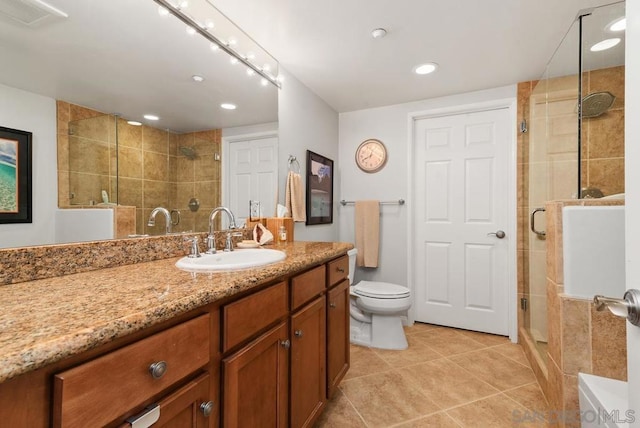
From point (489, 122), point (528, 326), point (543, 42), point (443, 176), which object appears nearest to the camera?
point (543, 42)

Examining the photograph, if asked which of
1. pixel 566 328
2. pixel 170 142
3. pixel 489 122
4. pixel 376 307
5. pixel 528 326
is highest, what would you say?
pixel 489 122

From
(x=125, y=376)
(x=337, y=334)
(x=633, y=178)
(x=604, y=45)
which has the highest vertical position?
(x=604, y=45)

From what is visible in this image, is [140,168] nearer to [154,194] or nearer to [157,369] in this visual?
[154,194]

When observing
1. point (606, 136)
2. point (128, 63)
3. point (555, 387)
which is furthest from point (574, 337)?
point (128, 63)

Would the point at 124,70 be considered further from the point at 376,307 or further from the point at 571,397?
the point at 571,397

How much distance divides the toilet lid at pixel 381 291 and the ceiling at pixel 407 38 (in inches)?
67.8

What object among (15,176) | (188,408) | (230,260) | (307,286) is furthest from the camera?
(230,260)

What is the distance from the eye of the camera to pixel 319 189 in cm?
273

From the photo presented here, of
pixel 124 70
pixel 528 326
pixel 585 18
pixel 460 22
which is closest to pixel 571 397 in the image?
pixel 528 326

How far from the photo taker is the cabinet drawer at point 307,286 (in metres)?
1.21

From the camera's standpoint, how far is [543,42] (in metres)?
1.88

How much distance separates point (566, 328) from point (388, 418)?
0.98m

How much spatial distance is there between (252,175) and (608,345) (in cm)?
196

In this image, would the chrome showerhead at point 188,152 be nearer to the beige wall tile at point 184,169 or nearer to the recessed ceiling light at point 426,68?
the beige wall tile at point 184,169
